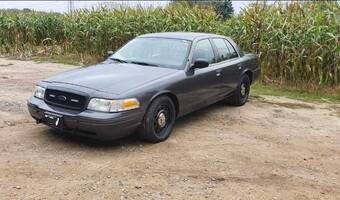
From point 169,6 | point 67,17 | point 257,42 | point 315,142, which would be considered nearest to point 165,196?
point 315,142

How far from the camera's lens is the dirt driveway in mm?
4449

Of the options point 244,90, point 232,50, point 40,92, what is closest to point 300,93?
point 244,90

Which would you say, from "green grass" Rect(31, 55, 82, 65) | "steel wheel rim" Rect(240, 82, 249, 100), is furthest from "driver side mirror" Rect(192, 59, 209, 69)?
"green grass" Rect(31, 55, 82, 65)

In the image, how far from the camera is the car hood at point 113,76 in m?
5.52

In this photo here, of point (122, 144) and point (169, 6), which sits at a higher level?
point (169, 6)

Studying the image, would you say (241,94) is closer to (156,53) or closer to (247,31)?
(156,53)

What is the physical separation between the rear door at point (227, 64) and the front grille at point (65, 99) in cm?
273

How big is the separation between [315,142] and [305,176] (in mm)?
1476

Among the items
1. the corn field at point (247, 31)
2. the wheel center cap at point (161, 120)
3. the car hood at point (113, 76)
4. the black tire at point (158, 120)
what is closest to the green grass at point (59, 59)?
the corn field at point (247, 31)

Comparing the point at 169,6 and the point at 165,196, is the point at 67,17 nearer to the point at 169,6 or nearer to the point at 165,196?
the point at 169,6

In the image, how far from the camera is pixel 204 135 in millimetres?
6402

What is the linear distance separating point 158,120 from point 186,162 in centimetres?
84

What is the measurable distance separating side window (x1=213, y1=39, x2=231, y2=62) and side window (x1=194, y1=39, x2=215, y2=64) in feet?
0.80

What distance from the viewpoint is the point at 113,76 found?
5.83 metres
